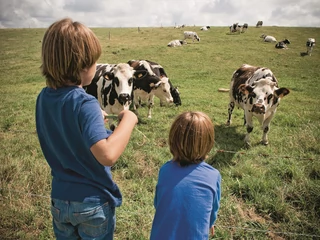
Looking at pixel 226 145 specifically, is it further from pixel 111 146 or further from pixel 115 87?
pixel 111 146

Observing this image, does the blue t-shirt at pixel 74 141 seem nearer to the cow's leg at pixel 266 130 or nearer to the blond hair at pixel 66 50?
the blond hair at pixel 66 50

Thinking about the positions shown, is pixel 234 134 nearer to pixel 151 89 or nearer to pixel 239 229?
pixel 151 89

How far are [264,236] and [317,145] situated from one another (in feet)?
10.3

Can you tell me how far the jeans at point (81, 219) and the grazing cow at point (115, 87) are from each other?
13.2ft

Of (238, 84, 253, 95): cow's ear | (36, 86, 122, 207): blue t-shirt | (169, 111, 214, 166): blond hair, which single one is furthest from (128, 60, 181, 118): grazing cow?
(36, 86, 122, 207): blue t-shirt

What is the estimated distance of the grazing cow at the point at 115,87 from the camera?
555 centimetres

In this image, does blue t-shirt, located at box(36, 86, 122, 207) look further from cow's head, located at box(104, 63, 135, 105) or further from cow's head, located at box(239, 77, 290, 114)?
cow's head, located at box(239, 77, 290, 114)

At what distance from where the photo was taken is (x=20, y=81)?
15.5 meters

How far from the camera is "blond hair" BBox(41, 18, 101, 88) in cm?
130

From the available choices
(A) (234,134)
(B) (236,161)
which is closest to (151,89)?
(A) (234,134)

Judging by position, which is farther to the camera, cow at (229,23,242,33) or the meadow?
cow at (229,23,242,33)

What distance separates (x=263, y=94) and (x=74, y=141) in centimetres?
511

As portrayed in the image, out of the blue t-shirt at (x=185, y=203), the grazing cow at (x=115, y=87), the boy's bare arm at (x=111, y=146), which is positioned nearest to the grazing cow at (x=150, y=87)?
the grazing cow at (x=115, y=87)

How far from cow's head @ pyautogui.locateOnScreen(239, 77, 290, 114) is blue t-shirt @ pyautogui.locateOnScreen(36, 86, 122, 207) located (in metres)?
4.64
